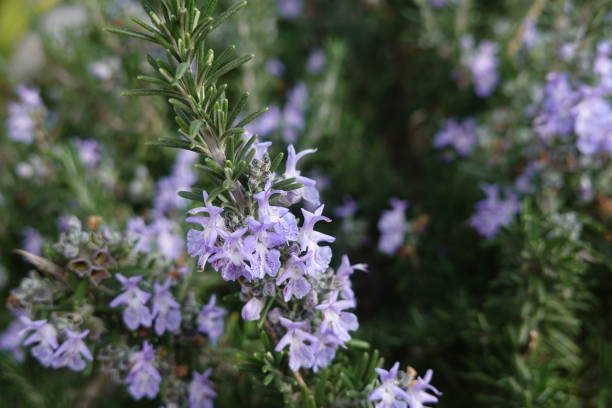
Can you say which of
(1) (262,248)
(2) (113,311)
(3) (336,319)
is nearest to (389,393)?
Result: (3) (336,319)

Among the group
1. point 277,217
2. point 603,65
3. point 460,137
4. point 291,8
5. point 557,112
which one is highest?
point 291,8

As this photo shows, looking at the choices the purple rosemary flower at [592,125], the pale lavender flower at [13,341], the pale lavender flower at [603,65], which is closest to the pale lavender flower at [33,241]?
the pale lavender flower at [13,341]


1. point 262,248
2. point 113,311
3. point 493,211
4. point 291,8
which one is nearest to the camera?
point 262,248

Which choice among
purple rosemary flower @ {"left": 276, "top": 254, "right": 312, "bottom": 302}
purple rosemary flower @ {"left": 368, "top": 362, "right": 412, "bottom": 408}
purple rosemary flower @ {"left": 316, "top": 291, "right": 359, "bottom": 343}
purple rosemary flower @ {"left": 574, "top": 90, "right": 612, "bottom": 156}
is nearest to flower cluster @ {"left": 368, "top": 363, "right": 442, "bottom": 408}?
purple rosemary flower @ {"left": 368, "top": 362, "right": 412, "bottom": 408}

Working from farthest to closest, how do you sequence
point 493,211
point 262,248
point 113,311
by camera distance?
point 493,211 < point 113,311 < point 262,248

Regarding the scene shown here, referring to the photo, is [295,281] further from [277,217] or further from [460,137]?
[460,137]
